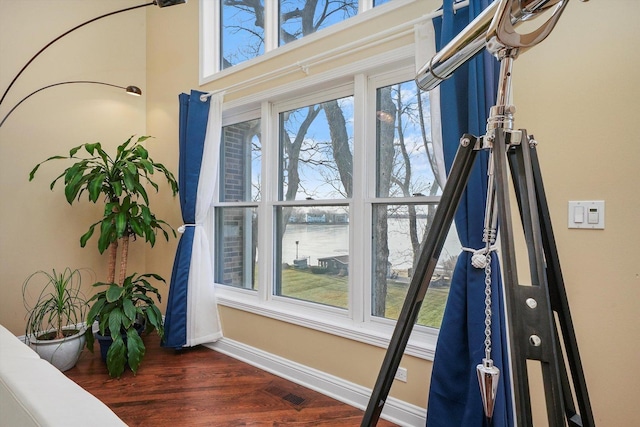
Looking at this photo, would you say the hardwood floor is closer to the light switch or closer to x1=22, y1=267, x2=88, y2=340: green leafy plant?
x1=22, y1=267, x2=88, y2=340: green leafy plant

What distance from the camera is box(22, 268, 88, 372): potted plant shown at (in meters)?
2.31

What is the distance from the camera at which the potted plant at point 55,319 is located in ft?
7.59

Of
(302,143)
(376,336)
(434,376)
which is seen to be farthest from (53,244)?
(434,376)

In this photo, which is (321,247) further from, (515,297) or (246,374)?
(515,297)

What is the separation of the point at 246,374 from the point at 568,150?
229 centimetres

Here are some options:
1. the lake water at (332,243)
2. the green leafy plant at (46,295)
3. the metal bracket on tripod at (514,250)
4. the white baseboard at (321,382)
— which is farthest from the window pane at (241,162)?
the metal bracket on tripod at (514,250)

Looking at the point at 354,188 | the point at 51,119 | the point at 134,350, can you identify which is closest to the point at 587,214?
the point at 354,188

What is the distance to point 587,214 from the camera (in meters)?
1.33

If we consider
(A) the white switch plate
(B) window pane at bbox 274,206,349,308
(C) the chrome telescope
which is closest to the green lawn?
(B) window pane at bbox 274,206,349,308

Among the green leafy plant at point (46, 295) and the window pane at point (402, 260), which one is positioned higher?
the window pane at point (402, 260)

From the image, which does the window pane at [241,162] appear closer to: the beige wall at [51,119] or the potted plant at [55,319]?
the beige wall at [51,119]

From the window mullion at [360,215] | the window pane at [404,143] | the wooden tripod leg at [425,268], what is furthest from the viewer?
the window mullion at [360,215]

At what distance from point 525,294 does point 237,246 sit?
2.52 meters

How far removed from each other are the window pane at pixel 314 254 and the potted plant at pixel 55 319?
147 centimetres
